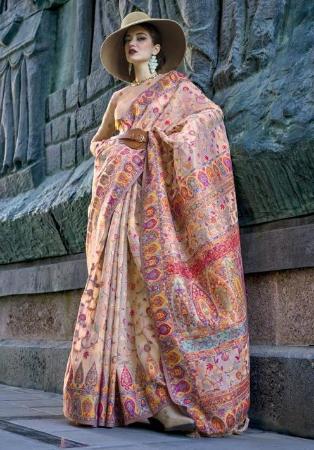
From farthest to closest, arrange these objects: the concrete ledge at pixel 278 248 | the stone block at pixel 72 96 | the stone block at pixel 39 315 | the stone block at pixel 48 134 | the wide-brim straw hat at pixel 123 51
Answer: the stone block at pixel 48 134
the stone block at pixel 72 96
the stone block at pixel 39 315
the wide-brim straw hat at pixel 123 51
the concrete ledge at pixel 278 248

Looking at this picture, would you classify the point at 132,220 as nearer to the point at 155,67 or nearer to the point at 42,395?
the point at 155,67

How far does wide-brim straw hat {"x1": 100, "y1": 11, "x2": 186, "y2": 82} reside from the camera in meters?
4.70

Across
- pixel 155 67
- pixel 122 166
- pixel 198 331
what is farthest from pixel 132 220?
pixel 155 67

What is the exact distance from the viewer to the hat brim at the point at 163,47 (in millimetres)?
4738

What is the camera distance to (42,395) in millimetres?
6094

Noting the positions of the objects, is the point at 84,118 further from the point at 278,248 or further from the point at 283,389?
the point at 283,389

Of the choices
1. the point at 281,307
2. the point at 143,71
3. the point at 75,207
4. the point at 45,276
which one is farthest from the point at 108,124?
the point at 45,276

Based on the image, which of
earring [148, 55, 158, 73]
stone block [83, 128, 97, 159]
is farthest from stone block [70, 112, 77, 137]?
earring [148, 55, 158, 73]

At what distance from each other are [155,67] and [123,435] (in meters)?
2.12

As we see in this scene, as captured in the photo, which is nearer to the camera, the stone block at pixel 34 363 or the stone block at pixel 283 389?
the stone block at pixel 283 389

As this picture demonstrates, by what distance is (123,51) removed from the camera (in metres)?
4.95

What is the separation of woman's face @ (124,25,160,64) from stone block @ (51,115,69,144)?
8.04 ft

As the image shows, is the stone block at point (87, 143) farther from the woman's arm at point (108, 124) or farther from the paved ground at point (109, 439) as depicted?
the paved ground at point (109, 439)

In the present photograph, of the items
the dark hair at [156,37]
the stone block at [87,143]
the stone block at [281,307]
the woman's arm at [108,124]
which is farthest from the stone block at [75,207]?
the stone block at [281,307]
